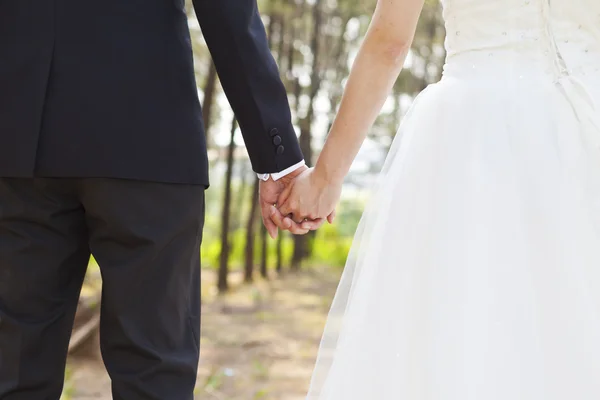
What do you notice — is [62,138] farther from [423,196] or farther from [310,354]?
[310,354]

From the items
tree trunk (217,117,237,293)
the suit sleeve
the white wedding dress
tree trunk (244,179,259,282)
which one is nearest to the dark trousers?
the suit sleeve

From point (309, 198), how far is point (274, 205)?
115 mm

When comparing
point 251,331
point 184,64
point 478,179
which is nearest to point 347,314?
point 478,179

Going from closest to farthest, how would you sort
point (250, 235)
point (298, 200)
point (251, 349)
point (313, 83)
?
point (298, 200), point (251, 349), point (250, 235), point (313, 83)

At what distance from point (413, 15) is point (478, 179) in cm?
50

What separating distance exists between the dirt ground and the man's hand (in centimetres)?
292

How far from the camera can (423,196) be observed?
1959mm

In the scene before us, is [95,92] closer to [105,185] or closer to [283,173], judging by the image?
[105,185]

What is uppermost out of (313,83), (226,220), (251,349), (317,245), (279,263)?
(313,83)

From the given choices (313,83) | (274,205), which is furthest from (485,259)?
(313,83)

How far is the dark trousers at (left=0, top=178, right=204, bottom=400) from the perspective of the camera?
187cm

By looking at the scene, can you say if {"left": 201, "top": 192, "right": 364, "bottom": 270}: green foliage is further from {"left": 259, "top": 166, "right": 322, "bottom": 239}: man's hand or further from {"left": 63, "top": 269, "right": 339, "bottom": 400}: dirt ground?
{"left": 259, "top": 166, "right": 322, "bottom": 239}: man's hand

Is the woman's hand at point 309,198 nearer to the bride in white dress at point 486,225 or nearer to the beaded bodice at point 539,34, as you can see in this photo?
the bride in white dress at point 486,225

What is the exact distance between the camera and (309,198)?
96.7 inches
